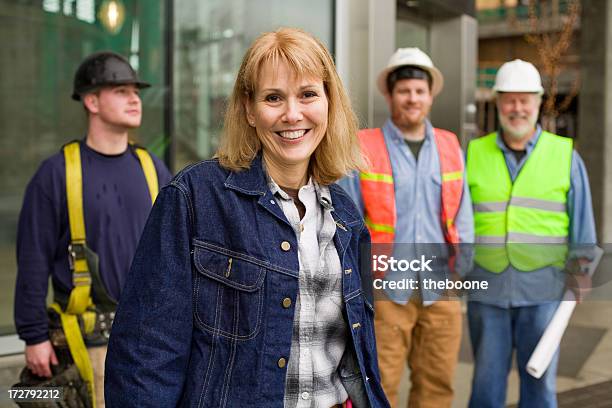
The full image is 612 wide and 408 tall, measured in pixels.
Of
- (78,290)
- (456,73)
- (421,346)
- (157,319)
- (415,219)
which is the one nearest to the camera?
(157,319)

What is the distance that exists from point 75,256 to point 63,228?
0.14 m

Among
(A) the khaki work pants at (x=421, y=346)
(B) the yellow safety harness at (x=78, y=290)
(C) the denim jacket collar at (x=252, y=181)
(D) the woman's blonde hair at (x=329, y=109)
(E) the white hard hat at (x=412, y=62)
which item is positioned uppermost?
(E) the white hard hat at (x=412, y=62)

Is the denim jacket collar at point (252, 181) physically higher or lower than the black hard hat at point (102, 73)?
lower

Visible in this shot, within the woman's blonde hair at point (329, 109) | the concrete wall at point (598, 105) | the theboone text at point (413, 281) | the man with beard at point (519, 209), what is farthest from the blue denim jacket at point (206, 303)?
the concrete wall at point (598, 105)

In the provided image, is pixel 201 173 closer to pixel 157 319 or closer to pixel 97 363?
pixel 157 319

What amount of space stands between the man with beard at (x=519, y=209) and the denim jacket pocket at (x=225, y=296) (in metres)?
1.85

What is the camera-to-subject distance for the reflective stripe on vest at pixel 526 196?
381 cm

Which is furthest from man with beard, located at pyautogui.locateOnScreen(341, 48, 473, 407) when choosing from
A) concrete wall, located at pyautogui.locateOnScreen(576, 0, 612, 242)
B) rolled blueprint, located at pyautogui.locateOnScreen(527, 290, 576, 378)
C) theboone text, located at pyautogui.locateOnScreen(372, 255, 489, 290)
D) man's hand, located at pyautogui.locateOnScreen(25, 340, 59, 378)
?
concrete wall, located at pyautogui.locateOnScreen(576, 0, 612, 242)

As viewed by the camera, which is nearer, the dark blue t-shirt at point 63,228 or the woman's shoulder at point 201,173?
the woman's shoulder at point 201,173

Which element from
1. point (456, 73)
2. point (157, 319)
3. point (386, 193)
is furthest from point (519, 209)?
point (456, 73)

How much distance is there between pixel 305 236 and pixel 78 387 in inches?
67.4

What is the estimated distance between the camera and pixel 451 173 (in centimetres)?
385

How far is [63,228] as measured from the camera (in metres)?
3.19

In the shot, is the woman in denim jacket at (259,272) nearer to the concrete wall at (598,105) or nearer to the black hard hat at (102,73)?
the black hard hat at (102,73)
